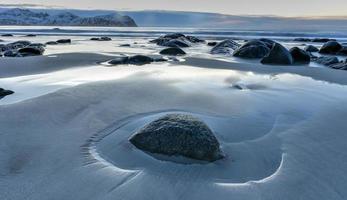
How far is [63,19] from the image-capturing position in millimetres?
130500

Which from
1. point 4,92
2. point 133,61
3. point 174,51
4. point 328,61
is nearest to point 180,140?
point 4,92

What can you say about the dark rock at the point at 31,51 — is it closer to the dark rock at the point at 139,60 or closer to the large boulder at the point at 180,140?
the dark rock at the point at 139,60

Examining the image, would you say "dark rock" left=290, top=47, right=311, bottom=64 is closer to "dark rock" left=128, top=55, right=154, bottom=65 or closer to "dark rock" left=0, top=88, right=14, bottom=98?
"dark rock" left=128, top=55, right=154, bottom=65

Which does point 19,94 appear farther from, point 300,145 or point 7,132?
point 300,145

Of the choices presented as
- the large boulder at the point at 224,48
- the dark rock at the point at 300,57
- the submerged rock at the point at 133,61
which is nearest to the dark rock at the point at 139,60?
the submerged rock at the point at 133,61

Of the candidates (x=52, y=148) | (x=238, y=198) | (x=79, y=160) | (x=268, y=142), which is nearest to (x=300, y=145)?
(x=268, y=142)

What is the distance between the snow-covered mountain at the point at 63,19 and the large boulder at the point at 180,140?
362 feet

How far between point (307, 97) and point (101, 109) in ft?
10.00

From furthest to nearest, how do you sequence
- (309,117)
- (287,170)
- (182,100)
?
Result: (182,100) < (309,117) < (287,170)

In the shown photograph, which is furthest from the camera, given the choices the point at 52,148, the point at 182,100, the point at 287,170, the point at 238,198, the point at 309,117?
the point at 182,100

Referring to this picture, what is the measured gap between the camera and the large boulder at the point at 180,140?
3.17 m

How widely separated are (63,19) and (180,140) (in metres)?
136

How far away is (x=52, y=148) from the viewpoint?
3.38 meters

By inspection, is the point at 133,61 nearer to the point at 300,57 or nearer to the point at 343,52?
the point at 300,57
